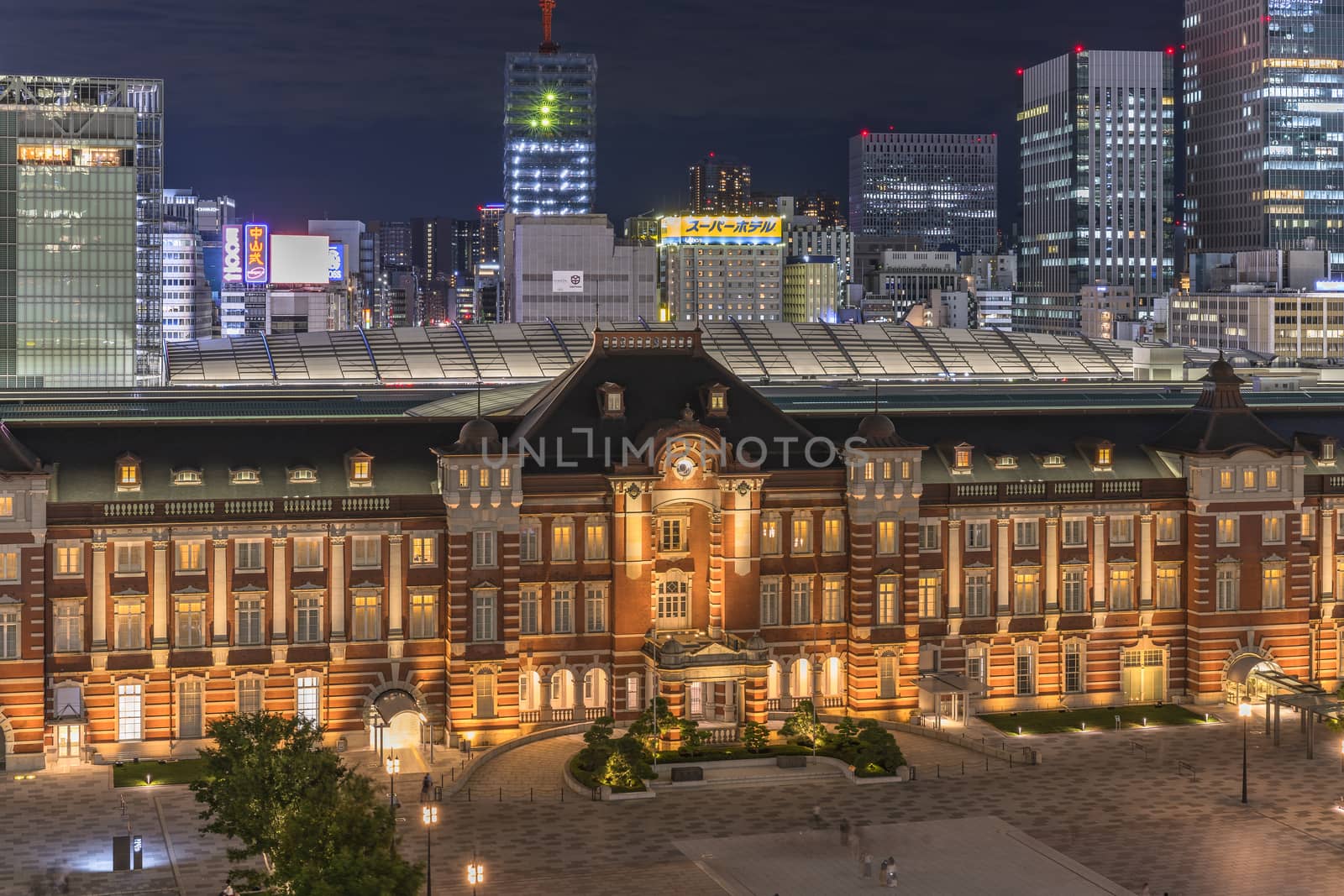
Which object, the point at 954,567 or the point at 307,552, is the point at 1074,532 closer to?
the point at 954,567

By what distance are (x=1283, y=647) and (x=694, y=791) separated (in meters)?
36.0

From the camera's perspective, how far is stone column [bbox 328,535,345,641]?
101375 millimetres

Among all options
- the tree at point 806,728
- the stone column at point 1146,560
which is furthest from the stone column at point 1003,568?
the tree at point 806,728

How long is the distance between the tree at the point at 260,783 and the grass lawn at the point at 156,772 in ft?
49.1

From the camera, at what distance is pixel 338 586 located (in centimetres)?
10156

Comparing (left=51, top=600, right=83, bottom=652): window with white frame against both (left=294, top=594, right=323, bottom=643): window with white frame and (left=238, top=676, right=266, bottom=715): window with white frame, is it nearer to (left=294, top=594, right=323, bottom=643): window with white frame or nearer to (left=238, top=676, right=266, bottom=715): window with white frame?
(left=238, top=676, right=266, bottom=715): window with white frame

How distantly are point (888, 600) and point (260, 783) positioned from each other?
40378 mm

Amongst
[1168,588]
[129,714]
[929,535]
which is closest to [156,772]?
[129,714]

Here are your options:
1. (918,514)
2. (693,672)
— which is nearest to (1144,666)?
(918,514)

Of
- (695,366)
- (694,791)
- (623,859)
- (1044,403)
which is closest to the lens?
(623,859)

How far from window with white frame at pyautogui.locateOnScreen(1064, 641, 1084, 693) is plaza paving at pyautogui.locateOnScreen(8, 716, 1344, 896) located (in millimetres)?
7624

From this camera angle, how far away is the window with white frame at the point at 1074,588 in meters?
110

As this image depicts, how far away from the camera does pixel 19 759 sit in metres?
96.8

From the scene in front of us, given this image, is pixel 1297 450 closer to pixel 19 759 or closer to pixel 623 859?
pixel 623 859
